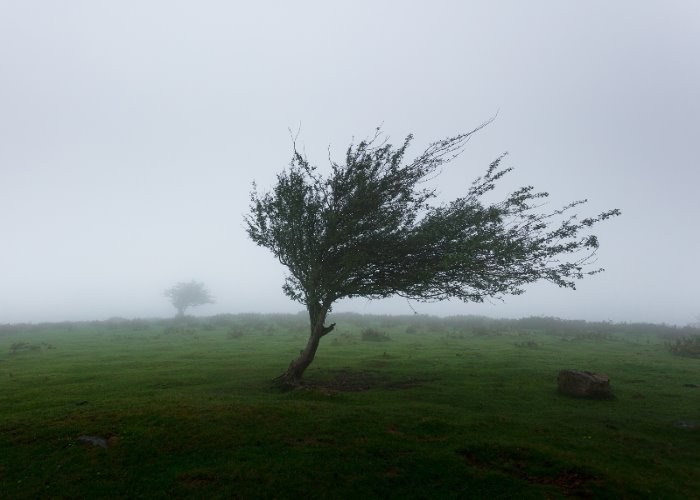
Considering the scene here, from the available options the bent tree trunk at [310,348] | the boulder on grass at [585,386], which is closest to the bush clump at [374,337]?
the bent tree trunk at [310,348]

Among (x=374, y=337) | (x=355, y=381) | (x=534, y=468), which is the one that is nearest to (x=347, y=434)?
(x=534, y=468)

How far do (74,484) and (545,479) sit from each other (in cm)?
1301

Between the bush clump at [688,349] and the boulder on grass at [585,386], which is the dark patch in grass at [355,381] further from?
the bush clump at [688,349]

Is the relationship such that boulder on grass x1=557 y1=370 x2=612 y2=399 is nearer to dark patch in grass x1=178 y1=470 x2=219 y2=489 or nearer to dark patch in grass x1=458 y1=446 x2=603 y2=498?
dark patch in grass x1=458 y1=446 x2=603 y2=498

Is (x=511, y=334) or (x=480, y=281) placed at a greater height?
(x=480, y=281)

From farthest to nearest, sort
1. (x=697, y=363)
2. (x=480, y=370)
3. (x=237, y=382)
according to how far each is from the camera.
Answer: (x=697, y=363) → (x=480, y=370) → (x=237, y=382)

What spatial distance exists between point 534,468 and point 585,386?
414 inches

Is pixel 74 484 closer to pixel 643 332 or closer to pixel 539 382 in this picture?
pixel 539 382

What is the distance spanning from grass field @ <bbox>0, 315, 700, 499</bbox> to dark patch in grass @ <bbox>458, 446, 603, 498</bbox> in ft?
0.15

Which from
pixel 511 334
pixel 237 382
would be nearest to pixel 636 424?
pixel 237 382

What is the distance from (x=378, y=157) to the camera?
21938 millimetres

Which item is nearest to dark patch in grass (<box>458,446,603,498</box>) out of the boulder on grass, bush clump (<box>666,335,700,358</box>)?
the boulder on grass

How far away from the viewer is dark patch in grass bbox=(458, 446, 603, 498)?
1065 cm

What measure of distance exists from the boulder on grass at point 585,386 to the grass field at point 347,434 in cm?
59
